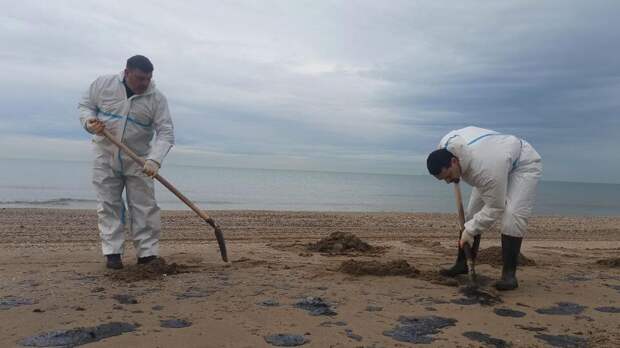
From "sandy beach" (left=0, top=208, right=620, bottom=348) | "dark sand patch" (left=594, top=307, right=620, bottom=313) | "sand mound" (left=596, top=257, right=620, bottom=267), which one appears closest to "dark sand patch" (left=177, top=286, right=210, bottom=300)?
"sandy beach" (left=0, top=208, right=620, bottom=348)

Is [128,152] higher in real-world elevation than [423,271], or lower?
higher

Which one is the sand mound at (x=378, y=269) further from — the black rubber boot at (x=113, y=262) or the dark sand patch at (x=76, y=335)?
the dark sand patch at (x=76, y=335)

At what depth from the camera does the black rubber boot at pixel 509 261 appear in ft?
14.7

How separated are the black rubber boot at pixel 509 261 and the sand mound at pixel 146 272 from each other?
2988 millimetres

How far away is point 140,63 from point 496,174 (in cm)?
325

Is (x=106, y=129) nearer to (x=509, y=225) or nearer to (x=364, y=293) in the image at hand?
(x=364, y=293)

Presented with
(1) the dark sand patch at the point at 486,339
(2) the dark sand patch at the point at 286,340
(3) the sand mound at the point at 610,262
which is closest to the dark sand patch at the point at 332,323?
(2) the dark sand patch at the point at 286,340

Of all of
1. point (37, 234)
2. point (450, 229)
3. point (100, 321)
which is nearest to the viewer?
point (100, 321)

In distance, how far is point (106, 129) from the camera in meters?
4.78

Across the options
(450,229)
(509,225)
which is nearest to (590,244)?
(450,229)

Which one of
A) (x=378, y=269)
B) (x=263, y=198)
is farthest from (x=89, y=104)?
(x=263, y=198)

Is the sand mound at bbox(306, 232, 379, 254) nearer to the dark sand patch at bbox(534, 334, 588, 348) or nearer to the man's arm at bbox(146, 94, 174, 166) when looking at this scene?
the man's arm at bbox(146, 94, 174, 166)

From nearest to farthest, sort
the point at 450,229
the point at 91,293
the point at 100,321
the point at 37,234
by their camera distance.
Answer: the point at 100,321
the point at 91,293
the point at 37,234
the point at 450,229

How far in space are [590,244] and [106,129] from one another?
8.29 m
